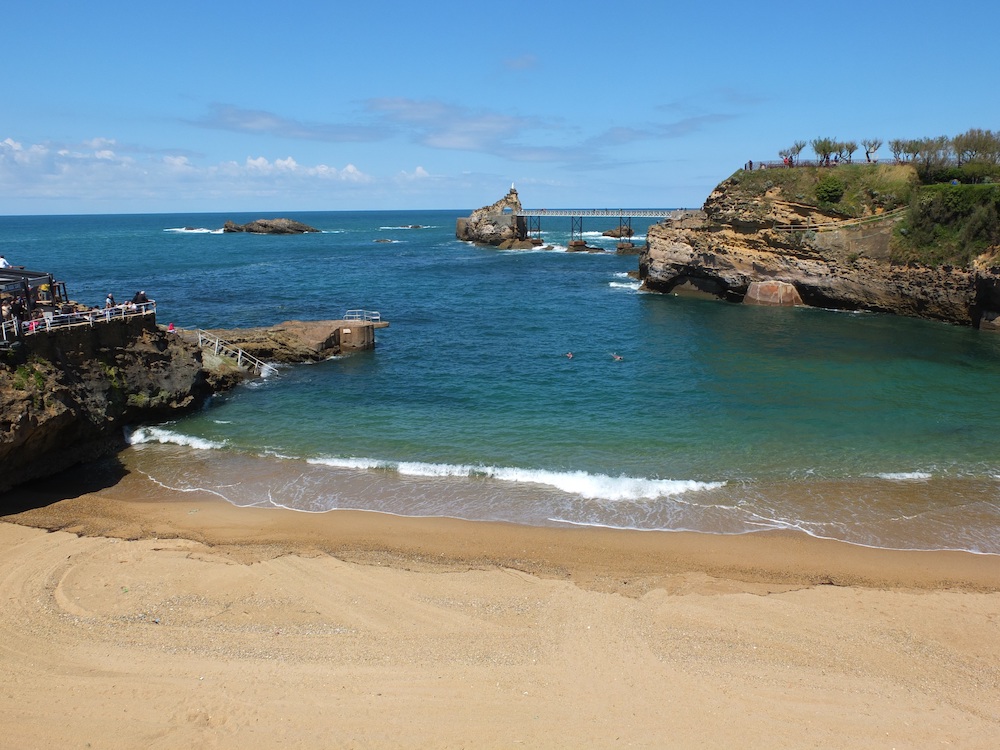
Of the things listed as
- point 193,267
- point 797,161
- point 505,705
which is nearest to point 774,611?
point 505,705

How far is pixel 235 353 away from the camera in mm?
30328

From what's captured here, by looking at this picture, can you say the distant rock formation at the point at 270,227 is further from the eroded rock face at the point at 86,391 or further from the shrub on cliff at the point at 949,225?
the shrub on cliff at the point at 949,225

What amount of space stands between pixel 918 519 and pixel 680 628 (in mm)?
8322

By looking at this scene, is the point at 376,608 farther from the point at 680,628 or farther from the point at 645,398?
the point at 645,398

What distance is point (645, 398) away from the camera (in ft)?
84.5

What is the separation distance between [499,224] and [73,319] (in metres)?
85.0

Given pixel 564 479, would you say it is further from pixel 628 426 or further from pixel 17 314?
pixel 17 314

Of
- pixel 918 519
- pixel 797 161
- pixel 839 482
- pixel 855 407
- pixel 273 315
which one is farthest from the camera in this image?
pixel 797 161

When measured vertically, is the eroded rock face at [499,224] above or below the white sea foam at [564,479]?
above

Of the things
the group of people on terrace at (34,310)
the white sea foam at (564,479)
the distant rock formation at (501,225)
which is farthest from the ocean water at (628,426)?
the distant rock formation at (501,225)

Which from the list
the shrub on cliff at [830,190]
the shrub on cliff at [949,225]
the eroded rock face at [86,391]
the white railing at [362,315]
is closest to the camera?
the eroded rock face at [86,391]

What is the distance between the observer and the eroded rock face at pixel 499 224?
101875 millimetres

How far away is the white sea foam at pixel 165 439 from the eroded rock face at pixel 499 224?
265 ft

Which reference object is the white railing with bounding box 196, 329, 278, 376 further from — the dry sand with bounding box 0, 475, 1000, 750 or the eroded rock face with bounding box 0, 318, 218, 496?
the dry sand with bounding box 0, 475, 1000, 750
